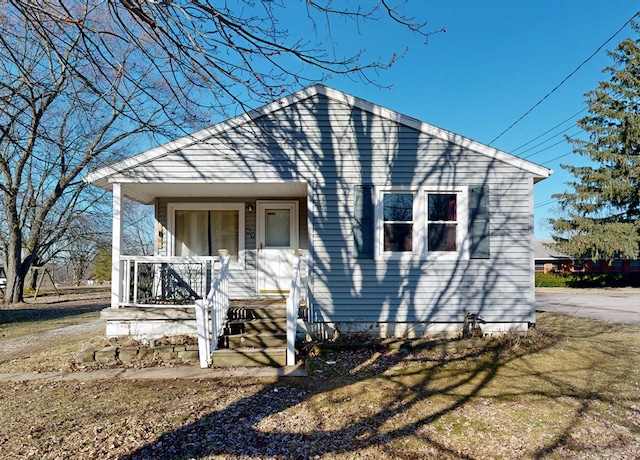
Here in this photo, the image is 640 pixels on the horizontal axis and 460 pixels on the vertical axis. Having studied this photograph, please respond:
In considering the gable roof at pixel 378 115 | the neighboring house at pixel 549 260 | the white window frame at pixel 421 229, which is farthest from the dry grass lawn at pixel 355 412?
the neighboring house at pixel 549 260

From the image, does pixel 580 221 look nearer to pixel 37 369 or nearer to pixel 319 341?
pixel 319 341

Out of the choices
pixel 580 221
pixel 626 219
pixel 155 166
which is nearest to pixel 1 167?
pixel 155 166

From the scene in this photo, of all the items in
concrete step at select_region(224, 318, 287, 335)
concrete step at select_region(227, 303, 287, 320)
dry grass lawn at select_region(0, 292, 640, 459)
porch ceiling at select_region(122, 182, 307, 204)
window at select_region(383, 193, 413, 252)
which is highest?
porch ceiling at select_region(122, 182, 307, 204)

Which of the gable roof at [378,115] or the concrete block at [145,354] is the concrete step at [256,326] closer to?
the concrete block at [145,354]

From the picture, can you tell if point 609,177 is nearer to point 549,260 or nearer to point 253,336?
point 549,260

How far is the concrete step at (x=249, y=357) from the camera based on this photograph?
5.88 m

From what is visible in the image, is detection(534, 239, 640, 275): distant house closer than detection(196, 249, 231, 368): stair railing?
No

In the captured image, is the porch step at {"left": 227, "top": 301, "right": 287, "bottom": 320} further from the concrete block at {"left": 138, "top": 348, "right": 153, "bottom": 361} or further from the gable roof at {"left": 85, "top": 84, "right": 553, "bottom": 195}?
the gable roof at {"left": 85, "top": 84, "right": 553, "bottom": 195}

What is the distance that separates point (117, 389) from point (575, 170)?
1101 inches

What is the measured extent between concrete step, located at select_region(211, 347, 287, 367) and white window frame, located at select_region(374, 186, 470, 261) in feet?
8.35

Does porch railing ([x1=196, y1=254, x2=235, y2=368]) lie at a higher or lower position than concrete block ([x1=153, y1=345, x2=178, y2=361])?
higher

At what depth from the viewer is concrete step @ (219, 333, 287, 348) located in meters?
6.36

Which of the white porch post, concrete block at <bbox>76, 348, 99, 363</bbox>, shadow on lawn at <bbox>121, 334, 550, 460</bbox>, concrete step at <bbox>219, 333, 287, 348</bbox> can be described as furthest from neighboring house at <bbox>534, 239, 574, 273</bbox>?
concrete block at <bbox>76, 348, 99, 363</bbox>

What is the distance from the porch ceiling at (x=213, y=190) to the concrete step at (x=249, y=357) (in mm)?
3073
